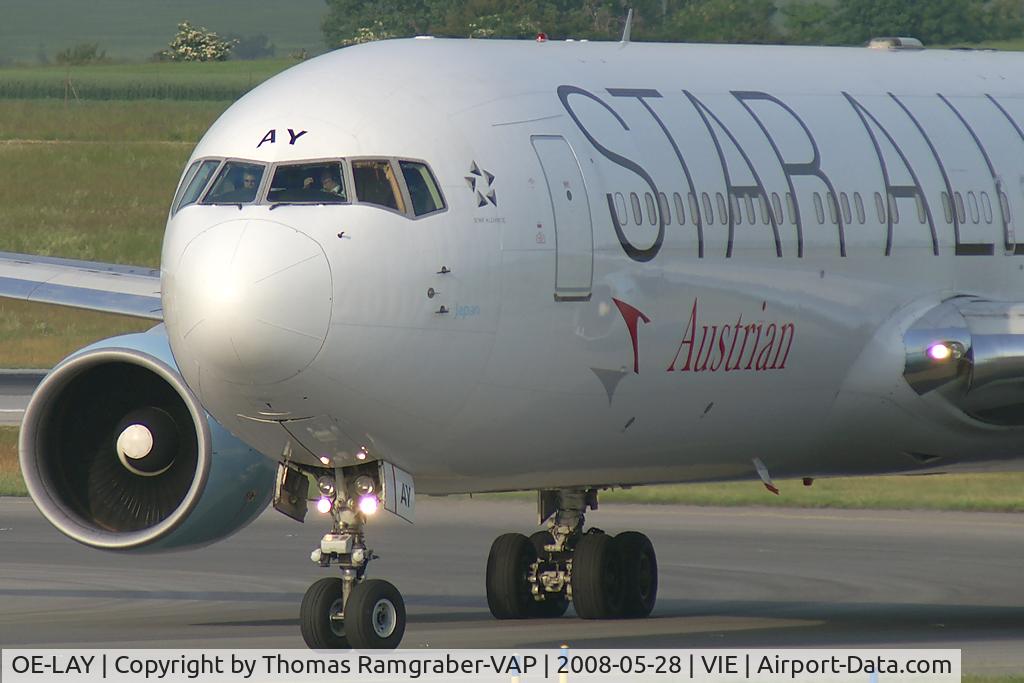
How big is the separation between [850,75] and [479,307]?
21.1ft

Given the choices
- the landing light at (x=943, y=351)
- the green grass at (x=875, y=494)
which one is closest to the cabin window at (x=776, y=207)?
the landing light at (x=943, y=351)

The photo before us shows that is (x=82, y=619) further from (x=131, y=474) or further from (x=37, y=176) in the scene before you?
(x=37, y=176)

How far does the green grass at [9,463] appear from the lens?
37.5m

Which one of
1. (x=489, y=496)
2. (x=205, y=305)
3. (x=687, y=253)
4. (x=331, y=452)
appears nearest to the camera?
(x=205, y=305)

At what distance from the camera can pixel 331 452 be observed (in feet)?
53.7

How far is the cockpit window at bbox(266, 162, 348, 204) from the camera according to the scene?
1591 centimetres

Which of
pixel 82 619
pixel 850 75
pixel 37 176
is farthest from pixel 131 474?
pixel 37 176

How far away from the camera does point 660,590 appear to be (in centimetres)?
2492

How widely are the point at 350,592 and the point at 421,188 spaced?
9.67ft

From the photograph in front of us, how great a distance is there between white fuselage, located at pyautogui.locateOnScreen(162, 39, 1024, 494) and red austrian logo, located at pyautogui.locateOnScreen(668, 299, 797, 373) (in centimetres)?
2

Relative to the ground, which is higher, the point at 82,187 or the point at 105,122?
the point at 105,122

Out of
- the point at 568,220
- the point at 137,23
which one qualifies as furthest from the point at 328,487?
the point at 137,23

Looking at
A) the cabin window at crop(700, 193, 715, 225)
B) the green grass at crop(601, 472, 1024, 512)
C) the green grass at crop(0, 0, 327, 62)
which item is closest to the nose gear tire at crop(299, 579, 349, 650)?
the cabin window at crop(700, 193, 715, 225)

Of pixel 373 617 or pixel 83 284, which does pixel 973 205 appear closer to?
pixel 373 617
